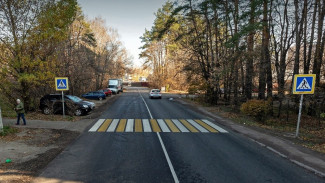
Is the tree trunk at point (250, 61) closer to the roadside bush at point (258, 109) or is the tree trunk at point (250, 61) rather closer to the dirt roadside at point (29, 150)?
the roadside bush at point (258, 109)

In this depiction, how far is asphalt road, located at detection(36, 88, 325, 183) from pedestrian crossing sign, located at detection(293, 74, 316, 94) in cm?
366

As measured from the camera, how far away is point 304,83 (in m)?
8.91

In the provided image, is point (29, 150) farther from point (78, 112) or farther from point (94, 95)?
point (94, 95)

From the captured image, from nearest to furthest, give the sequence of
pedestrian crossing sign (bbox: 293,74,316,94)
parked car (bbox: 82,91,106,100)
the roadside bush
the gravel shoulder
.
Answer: the gravel shoulder < pedestrian crossing sign (bbox: 293,74,316,94) < the roadside bush < parked car (bbox: 82,91,106,100)

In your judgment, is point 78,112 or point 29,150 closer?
point 29,150

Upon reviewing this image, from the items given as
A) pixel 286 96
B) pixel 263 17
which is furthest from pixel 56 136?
pixel 263 17

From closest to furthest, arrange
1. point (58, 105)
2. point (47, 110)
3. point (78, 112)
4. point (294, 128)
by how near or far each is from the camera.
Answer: point (294, 128), point (47, 110), point (58, 105), point (78, 112)

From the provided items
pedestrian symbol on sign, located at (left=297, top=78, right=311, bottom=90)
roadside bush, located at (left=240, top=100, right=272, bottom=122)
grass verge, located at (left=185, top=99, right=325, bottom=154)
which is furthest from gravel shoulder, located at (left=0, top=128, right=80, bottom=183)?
roadside bush, located at (left=240, top=100, right=272, bottom=122)

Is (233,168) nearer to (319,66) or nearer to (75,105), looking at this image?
(75,105)

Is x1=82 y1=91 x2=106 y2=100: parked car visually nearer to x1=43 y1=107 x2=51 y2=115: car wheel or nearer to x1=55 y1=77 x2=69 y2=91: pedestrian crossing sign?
x1=43 y1=107 x2=51 y2=115: car wheel

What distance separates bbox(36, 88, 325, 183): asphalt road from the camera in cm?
527

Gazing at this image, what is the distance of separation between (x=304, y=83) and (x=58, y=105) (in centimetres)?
1646

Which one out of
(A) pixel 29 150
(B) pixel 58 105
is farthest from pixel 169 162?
(B) pixel 58 105

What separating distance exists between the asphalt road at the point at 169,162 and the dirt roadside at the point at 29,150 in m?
0.41
